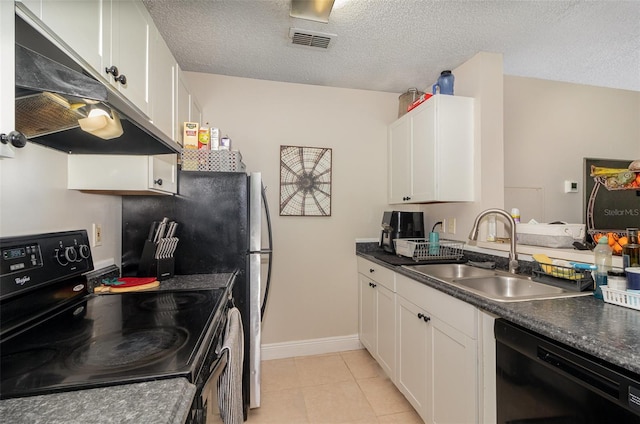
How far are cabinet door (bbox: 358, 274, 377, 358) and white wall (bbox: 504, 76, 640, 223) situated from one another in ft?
4.66

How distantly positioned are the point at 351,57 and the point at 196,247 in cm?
174

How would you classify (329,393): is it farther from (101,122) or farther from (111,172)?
(101,122)

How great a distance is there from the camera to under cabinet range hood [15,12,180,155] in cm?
66

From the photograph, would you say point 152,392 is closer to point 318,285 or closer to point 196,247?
point 196,247

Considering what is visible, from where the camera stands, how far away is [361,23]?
175 centimetres

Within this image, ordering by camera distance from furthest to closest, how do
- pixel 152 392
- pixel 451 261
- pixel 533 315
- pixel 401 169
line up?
pixel 401 169 < pixel 451 261 < pixel 533 315 < pixel 152 392

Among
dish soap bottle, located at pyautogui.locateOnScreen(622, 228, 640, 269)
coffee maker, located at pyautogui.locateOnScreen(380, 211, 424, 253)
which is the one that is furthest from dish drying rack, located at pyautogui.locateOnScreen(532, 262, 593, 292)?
coffee maker, located at pyautogui.locateOnScreen(380, 211, 424, 253)

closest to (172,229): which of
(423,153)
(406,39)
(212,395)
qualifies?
(212,395)

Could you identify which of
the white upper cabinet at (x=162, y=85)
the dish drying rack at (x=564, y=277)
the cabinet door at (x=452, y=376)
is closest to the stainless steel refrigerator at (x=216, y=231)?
the white upper cabinet at (x=162, y=85)

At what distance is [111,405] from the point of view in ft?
1.80

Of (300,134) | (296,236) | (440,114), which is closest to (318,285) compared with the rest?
(296,236)

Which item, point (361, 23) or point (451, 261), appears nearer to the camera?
point (361, 23)

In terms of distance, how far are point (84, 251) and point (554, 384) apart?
6.07ft

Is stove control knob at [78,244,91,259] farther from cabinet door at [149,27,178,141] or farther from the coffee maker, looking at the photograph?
the coffee maker
